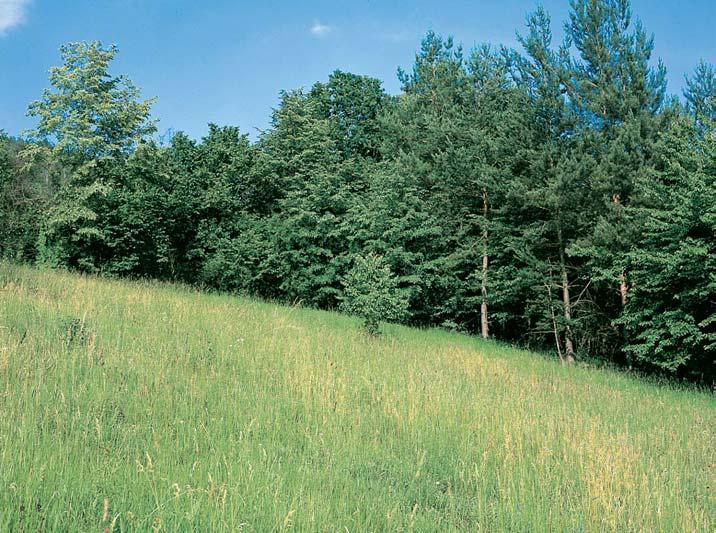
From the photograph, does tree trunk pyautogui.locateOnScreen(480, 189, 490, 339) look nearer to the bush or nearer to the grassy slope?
the bush

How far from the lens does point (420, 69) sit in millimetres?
29484

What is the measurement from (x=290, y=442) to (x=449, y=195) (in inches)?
890

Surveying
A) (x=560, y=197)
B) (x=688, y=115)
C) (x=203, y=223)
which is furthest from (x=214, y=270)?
(x=688, y=115)

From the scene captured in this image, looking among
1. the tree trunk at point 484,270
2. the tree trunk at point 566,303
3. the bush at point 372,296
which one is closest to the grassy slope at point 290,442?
the bush at point 372,296

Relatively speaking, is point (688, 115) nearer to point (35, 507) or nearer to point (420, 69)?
point (420, 69)

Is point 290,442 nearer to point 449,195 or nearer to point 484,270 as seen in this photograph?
point 484,270

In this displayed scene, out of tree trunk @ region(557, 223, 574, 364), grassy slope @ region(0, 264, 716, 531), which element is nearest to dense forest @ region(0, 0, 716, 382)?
tree trunk @ region(557, 223, 574, 364)

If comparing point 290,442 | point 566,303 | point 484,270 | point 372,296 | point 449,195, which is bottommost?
point 290,442

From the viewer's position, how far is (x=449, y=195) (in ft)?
86.3

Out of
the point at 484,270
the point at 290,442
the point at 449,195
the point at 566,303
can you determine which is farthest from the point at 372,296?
the point at 449,195

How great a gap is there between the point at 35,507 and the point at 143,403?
2.28m

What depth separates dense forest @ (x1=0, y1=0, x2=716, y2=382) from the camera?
16281 mm

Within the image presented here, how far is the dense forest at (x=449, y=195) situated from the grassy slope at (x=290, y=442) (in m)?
8.68

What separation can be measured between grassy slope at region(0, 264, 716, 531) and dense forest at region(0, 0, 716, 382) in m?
8.68
